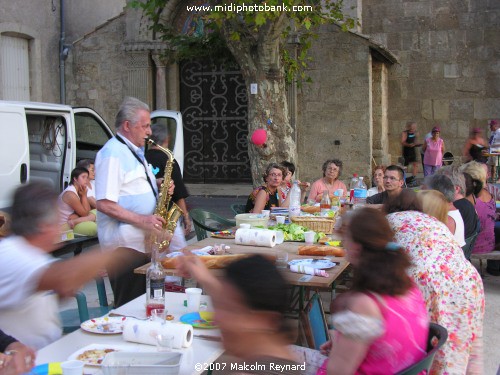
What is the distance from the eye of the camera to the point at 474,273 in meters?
3.47

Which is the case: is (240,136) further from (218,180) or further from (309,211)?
(309,211)

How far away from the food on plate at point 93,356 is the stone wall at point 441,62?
12297 mm

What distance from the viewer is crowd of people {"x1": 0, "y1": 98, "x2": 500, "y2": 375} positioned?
1.90 metres

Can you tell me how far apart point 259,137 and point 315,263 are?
21.2 feet

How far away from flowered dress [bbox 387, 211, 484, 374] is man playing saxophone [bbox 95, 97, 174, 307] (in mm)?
1724

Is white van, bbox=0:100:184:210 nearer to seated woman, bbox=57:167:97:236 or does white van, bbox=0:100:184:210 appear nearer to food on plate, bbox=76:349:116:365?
seated woman, bbox=57:167:97:236

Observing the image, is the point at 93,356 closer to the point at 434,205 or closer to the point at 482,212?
the point at 434,205

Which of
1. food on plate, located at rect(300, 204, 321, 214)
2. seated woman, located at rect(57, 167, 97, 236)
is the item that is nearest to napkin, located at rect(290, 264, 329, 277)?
food on plate, located at rect(300, 204, 321, 214)

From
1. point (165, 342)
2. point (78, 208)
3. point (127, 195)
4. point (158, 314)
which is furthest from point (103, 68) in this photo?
point (165, 342)

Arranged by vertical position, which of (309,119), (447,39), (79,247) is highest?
(447,39)

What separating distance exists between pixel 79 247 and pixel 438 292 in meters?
4.24

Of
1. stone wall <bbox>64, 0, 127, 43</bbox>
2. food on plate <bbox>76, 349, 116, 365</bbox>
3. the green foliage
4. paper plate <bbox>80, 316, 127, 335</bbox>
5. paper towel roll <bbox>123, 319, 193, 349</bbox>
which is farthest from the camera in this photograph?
stone wall <bbox>64, 0, 127, 43</bbox>

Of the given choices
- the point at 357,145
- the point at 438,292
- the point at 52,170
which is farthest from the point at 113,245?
the point at 357,145

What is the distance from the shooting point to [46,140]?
8.86m
